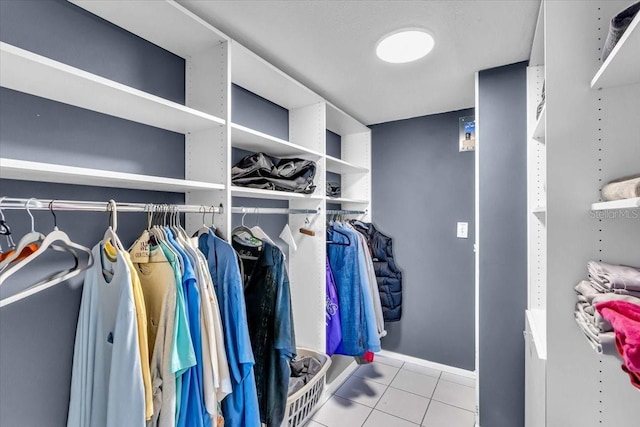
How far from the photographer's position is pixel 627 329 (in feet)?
2.09

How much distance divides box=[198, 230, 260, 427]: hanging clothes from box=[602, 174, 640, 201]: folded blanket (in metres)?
1.32

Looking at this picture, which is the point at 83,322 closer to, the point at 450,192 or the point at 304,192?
the point at 304,192

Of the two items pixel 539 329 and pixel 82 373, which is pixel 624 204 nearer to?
pixel 539 329

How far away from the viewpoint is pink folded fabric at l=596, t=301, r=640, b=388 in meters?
0.61

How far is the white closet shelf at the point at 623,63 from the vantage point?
682mm

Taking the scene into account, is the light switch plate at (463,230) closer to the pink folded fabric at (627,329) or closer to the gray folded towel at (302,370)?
the gray folded towel at (302,370)

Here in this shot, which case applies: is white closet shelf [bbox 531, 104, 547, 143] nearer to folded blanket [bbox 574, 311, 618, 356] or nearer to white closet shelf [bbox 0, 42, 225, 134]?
folded blanket [bbox 574, 311, 618, 356]

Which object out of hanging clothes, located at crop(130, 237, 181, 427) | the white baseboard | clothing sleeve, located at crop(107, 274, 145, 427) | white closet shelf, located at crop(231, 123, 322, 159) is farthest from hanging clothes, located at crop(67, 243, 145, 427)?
the white baseboard

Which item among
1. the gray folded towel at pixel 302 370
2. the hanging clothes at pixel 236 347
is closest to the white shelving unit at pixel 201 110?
the gray folded towel at pixel 302 370

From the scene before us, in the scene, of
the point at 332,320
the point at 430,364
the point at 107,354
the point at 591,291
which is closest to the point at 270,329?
the point at 107,354

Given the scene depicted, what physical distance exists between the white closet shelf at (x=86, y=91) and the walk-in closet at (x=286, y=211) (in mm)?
11

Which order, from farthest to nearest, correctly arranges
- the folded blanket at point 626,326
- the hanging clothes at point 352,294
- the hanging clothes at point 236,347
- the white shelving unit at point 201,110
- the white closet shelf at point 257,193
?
1. the hanging clothes at point 352,294
2. the white closet shelf at point 257,193
3. the hanging clothes at point 236,347
4. the white shelving unit at point 201,110
5. the folded blanket at point 626,326

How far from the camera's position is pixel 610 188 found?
86 cm

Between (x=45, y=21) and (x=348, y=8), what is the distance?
3.85ft
